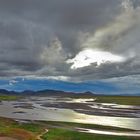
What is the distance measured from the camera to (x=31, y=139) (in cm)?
5528

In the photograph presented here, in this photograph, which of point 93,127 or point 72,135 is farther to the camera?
point 93,127

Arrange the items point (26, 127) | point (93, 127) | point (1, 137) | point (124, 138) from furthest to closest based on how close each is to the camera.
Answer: point (93, 127) → point (26, 127) → point (124, 138) → point (1, 137)

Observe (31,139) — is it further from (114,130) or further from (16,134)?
(114,130)

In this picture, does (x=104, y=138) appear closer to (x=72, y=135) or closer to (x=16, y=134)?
(x=72, y=135)

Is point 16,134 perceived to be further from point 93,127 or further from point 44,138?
point 93,127

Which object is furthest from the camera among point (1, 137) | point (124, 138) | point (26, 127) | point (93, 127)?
point (93, 127)

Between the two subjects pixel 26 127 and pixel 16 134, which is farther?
pixel 26 127

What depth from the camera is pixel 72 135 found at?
59656mm

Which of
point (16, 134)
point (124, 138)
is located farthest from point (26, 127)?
point (124, 138)

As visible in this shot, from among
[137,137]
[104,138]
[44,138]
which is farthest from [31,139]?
[137,137]

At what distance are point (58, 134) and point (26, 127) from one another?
12327 mm

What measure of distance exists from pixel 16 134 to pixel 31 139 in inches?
222

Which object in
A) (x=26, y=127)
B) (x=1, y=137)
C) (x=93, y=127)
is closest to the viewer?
(x=1, y=137)

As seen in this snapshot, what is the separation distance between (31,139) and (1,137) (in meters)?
4.89
